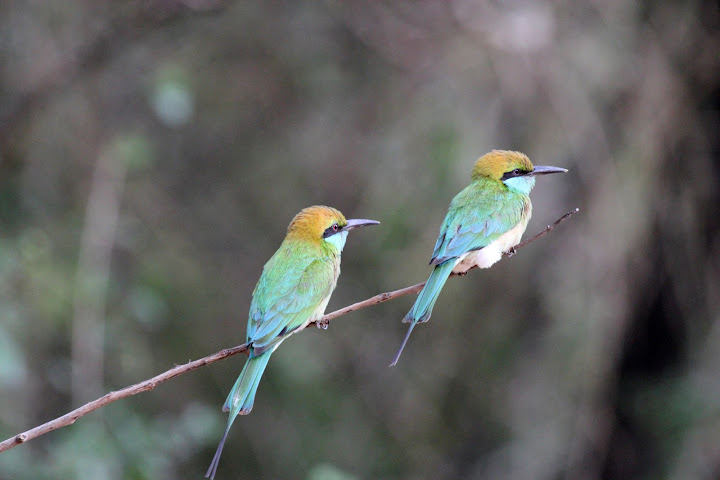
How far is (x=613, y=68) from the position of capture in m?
4.14

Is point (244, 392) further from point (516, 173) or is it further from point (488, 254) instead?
point (516, 173)

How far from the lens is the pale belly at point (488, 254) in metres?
2.72

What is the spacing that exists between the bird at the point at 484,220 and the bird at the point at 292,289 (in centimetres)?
22

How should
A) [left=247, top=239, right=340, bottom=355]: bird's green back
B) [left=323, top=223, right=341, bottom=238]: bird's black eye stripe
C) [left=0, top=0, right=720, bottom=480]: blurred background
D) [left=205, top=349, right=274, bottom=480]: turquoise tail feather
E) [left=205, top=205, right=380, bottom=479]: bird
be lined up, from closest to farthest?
[left=205, top=349, right=274, bottom=480]: turquoise tail feather < [left=205, top=205, right=380, bottom=479]: bird < [left=247, top=239, right=340, bottom=355]: bird's green back < [left=323, top=223, right=341, bottom=238]: bird's black eye stripe < [left=0, top=0, right=720, bottom=480]: blurred background

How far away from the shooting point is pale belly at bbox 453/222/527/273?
107 inches

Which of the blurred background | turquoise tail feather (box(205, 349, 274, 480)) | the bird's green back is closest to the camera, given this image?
turquoise tail feather (box(205, 349, 274, 480))

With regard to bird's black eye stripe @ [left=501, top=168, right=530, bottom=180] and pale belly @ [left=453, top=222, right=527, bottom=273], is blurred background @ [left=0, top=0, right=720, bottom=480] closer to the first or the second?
bird's black eye stripe @ [left=501, top=168, right=530, bottom=180]

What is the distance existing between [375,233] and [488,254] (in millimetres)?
1564

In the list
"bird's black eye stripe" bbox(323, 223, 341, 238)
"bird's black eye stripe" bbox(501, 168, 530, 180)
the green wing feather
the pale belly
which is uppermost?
"bird's black eye stripe" bbox(323, 223, 341, 238)

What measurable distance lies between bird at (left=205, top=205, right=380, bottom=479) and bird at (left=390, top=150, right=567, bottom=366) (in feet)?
0.73

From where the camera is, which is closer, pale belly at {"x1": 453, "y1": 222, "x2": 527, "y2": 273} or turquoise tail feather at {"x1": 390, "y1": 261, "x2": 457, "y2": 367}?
turquoise tail feather at {"x1": 390, "y1": 261, "x2": 457, "y2": 367}

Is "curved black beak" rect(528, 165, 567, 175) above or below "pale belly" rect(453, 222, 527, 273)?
above

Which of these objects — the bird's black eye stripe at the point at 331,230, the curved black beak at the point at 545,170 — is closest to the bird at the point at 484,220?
the curved black beak at the point at 545,170

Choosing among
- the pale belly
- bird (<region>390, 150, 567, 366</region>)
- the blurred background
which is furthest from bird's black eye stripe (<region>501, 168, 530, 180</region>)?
the blurred background
